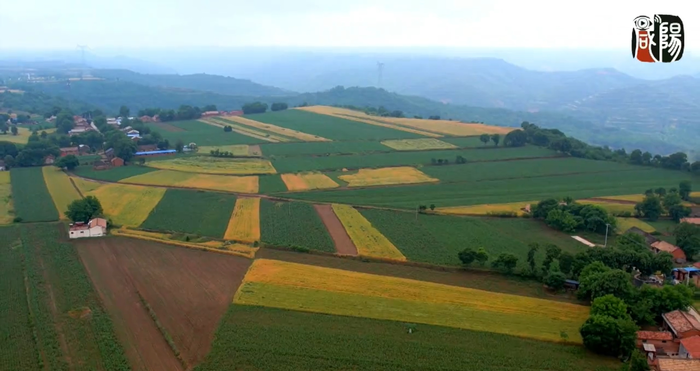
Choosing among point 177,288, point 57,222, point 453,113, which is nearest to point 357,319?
point 177,288

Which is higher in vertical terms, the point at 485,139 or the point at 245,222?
the point at 485,139

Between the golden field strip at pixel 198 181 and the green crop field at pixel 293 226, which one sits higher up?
the golden field strip at pixel 198 181

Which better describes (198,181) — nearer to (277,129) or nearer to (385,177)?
(385,177)

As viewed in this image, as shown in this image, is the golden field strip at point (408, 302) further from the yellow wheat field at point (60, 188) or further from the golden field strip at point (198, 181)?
the yellow wheat field at point (60, 188)

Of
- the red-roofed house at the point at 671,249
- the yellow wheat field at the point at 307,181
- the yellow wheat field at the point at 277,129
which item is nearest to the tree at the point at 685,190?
the red-roofed house at the point at 671,249

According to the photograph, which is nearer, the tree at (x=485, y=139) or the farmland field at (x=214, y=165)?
the farmland field at (x=214, y=165)

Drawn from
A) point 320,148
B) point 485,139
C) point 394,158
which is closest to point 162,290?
point 394,158
